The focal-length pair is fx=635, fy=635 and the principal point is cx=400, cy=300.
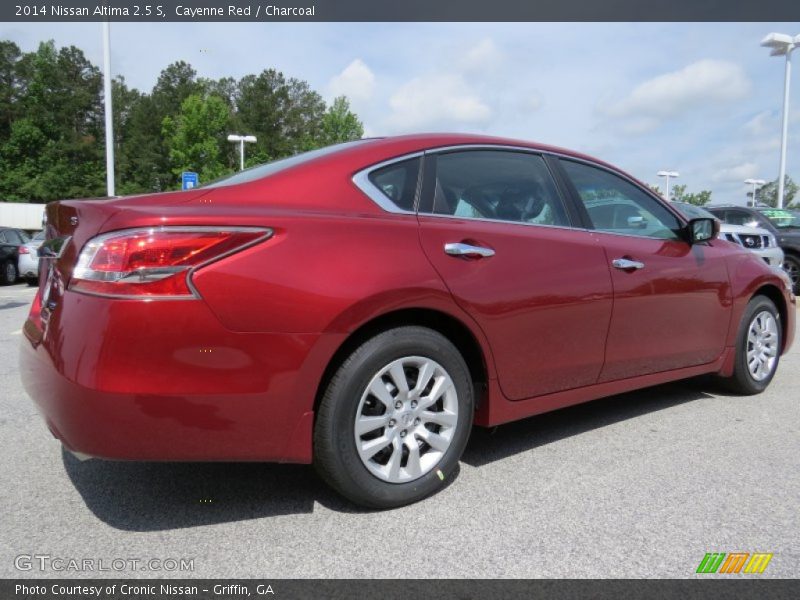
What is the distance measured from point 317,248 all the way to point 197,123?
37594 millimetres

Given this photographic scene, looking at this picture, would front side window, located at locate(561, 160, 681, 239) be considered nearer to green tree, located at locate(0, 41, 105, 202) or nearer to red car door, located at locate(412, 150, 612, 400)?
red car door, located at locate(412, 150, 612, 400)

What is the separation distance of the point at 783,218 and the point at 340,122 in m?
30.4

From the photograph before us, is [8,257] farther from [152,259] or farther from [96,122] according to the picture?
[96,122]

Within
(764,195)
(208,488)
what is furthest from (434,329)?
(764,195)

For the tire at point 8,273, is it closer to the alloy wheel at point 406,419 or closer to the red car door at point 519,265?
the red car door at point 519,265

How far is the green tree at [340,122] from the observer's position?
4044cm

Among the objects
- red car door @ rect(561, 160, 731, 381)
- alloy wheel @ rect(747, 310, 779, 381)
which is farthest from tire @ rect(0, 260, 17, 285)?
alloy wheel @ rect(747, 310, 779, 381)

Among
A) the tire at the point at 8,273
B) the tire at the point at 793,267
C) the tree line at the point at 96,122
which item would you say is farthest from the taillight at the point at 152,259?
the tree line at the point at 96,122

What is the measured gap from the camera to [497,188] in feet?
10.0

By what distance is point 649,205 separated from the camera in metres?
3.81

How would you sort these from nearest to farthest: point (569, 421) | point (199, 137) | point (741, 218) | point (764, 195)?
1. point (569, 421)
2. point (741, 218)
3. point (199, 137)
4. point (764, 195)

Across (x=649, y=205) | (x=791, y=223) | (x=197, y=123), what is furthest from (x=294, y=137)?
(x=649, y=205)

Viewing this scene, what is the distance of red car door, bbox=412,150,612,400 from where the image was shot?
8.84 ft

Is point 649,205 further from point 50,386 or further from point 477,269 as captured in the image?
point 50,386
